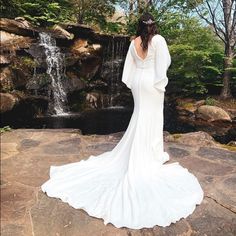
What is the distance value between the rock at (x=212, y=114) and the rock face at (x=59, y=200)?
16.5 ft

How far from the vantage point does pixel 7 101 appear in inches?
394

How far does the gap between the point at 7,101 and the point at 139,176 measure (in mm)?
7431

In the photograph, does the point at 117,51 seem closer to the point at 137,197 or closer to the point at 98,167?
the point at 98,167

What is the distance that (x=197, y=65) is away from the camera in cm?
1251

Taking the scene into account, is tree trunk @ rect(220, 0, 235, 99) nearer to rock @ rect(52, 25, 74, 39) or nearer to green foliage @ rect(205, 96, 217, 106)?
green foliage @ rect(205, 96, 217, 106)

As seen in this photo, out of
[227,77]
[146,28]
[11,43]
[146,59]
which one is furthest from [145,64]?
[227,77]

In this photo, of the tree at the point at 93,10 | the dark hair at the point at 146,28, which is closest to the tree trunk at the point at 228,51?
the tree at the point at 93,10

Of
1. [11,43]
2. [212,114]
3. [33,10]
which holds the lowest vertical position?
[212,114]

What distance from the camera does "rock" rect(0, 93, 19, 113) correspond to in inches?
387

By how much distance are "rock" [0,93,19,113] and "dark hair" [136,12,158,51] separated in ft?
23.0

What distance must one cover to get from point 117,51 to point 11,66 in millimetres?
4837

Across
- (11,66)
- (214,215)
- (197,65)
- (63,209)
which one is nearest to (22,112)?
(11,66)

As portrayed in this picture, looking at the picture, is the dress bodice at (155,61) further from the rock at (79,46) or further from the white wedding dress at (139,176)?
the rock at (79,46)

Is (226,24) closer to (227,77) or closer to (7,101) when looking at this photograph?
(227,77)
